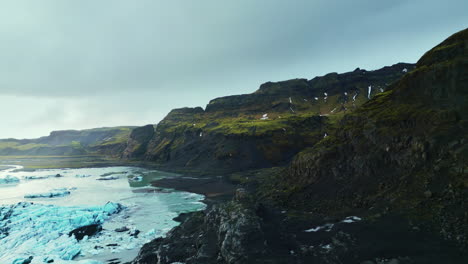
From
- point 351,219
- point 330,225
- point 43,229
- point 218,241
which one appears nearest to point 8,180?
point 43,229

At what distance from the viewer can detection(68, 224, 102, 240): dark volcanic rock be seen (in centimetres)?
4631

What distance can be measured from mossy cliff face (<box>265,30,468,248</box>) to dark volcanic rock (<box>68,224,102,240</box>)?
33268 millimetres

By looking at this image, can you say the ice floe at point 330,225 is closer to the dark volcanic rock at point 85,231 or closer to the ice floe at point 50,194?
the dark volcanic rock at point 85,231

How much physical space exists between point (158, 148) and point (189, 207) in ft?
449

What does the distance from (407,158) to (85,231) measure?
177ft

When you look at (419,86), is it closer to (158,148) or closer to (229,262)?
(229,262)

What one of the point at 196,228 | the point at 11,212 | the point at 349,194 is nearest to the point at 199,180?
the point at 11,212

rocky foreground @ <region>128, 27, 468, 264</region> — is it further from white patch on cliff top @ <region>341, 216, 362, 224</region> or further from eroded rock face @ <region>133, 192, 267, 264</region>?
eroded rock face @ <region>133, 192, 267, 264</region>

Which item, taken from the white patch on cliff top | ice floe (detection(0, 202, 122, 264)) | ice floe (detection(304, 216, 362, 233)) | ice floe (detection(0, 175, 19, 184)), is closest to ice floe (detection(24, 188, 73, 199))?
ice floe (detection(0, 202, 122, 264))

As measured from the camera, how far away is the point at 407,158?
125 feet

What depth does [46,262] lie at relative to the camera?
35781 mm

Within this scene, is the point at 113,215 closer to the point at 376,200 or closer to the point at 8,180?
the point at 376,200

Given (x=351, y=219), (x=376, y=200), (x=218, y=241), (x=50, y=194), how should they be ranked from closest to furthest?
(x=218, y=241)
(x=351, y=219)
(x=376, y=200)
(x=50, y=194)

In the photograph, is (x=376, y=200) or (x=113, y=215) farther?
(x=113, y=215)
